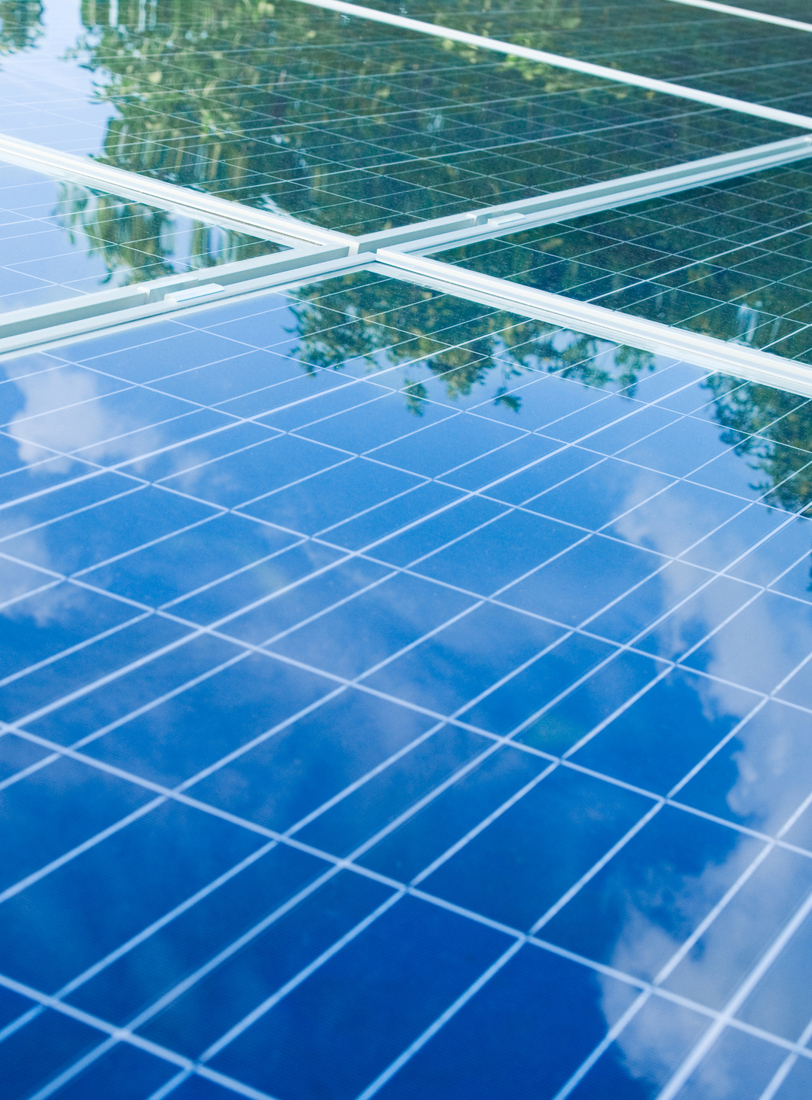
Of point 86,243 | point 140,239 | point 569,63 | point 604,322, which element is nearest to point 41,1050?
point 604,322

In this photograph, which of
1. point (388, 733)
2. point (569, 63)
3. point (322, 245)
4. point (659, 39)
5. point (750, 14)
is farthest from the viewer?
point (750, 14)

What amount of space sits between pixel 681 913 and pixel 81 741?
1.55 metres

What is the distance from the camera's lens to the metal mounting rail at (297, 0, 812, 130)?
44.7 feet

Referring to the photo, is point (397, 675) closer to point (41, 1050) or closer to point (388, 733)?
point (388, 733)

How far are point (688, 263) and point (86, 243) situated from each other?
11.8 feet

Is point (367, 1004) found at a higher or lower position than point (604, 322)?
lower

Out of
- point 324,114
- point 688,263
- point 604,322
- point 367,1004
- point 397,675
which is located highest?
point 324,114

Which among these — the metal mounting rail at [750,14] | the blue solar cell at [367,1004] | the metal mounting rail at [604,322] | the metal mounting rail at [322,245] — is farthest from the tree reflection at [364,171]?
the metal mounting rail at [750,14]

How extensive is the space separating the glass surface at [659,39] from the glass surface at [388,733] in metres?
10.2

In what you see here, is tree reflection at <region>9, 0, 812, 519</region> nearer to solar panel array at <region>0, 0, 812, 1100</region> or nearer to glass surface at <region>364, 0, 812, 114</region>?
solar panel array at <region>0, 0, 812, 1100</region>

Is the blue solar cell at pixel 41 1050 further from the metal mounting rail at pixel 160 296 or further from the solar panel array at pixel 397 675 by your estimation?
the metal mounting rail at pixel 160 296

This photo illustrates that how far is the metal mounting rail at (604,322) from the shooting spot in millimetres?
6691

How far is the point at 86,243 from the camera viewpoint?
7430mm

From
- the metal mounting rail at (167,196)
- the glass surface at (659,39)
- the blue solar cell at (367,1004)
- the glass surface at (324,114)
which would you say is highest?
the glass surface at (659,39)
